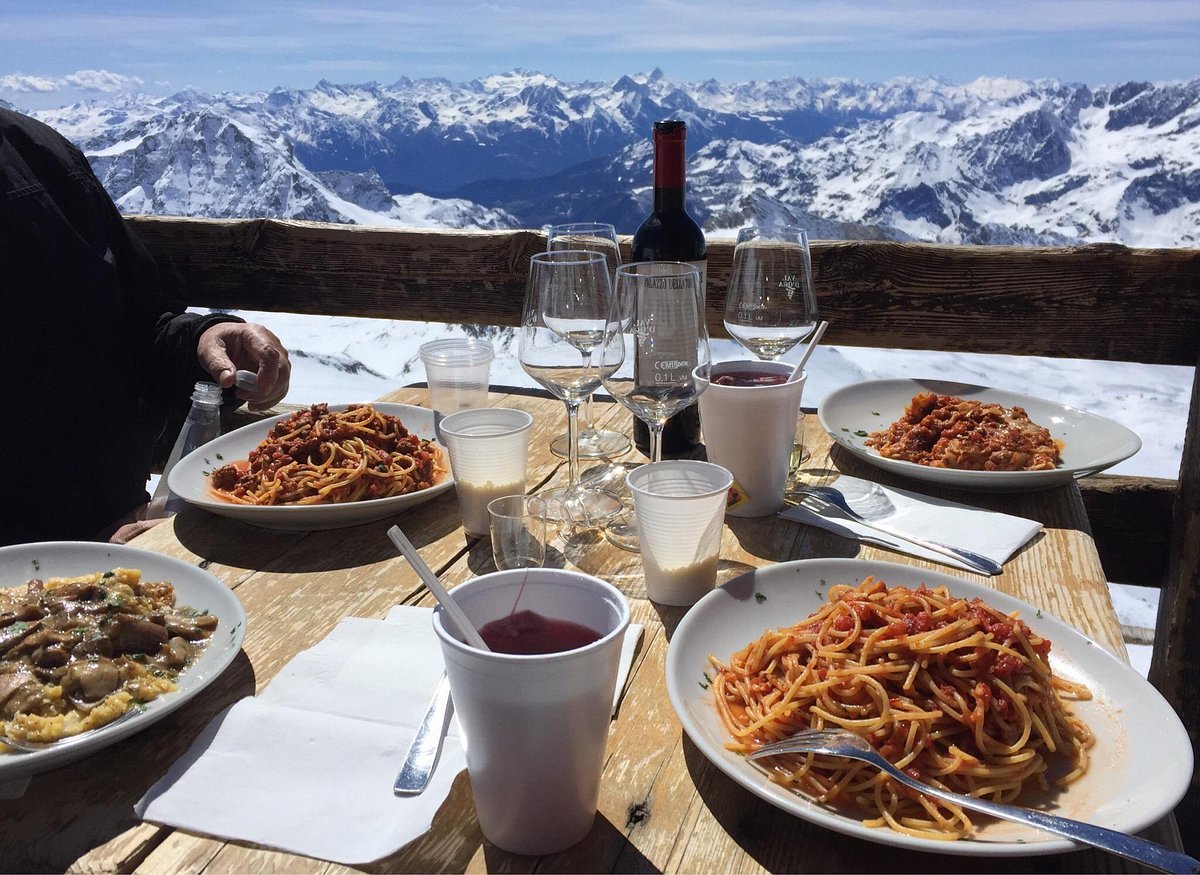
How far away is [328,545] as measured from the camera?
62.8 inches

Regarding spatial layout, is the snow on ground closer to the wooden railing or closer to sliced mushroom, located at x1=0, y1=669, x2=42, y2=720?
the wooden railing

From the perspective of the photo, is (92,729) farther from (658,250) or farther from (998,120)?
(998,120)

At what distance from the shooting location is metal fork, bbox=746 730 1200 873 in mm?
718

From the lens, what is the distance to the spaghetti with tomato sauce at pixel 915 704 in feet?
2.91

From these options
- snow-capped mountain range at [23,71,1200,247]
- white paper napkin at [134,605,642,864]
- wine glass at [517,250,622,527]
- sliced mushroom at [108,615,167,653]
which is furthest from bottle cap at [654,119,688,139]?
snow-capped mountain range at [23,71,1200,247]

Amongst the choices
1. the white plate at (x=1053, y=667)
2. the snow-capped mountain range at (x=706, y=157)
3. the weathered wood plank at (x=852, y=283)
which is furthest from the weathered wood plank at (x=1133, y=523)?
the snow-capped mountain range at (x=706, y=157)

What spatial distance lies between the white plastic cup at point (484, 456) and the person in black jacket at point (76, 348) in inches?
35.8

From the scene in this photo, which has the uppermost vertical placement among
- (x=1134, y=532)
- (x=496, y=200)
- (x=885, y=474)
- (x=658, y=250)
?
(x=658, y=250)

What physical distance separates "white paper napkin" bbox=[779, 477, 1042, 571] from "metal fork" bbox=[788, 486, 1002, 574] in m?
0.01

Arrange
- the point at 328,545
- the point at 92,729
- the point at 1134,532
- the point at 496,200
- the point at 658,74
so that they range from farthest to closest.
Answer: the point at 658,74 → the point at 496,200 → the point at 1134,532 → the point at 328,545 → the point at 92,729

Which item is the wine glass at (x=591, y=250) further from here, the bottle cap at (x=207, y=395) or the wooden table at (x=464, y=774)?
the bottle cap at (x=207, y=395)

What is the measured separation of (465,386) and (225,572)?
2.04ft

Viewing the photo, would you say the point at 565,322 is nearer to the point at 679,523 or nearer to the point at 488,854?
the point at 679,523

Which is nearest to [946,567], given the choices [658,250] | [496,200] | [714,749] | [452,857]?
[714,749]
